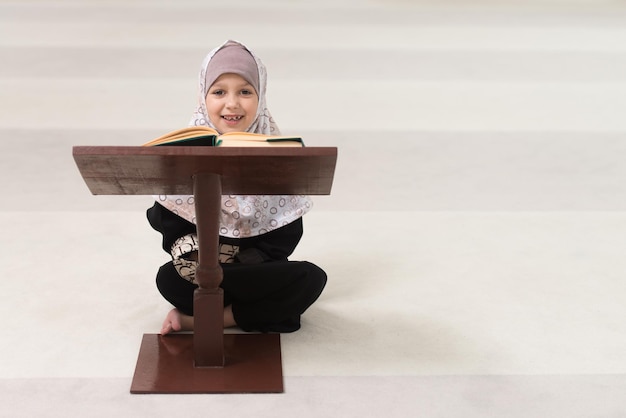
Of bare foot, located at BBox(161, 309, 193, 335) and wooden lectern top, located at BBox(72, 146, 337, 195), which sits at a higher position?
wooden lectern top, located at BBox(72, 146, 337, 195)

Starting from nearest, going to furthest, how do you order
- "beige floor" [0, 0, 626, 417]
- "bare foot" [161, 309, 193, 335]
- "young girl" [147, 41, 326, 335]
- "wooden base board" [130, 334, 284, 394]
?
"wooden base board" [130, 334, 284, 394], "beige floor" [0, 0, 626, 417], "young girl" [147, 41, 326, 335], "bare foot" [161, 309, 193, 335]

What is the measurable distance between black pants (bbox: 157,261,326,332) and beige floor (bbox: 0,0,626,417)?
0.35 ft

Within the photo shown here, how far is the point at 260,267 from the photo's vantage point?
10.6 ft

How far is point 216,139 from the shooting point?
8.92ft

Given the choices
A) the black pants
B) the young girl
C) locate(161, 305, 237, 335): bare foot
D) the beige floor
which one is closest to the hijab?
the young girl

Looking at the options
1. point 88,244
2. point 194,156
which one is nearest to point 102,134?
point 88,244

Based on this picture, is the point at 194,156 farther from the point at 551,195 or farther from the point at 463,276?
the point at 551,195

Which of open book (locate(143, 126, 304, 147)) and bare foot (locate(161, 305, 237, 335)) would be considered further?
bare foot (locate(161, 305, 237, 335))

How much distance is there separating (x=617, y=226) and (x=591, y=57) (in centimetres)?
365

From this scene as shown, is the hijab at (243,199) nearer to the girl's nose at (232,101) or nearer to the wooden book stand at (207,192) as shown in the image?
the girl's nose at (232,101)

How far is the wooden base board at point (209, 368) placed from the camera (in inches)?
115

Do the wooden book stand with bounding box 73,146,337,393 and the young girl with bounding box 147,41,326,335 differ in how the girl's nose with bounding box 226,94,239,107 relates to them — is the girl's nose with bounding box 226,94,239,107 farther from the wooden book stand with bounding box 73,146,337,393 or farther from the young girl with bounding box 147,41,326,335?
the wooden book stand with bounding box 73,146,337,393

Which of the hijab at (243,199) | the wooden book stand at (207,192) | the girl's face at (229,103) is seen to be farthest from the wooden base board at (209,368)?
the girl's face at (229,103)

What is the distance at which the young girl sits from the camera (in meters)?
3.15
